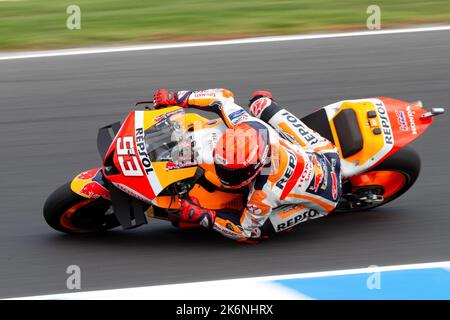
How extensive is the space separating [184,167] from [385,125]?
1494 millimetres

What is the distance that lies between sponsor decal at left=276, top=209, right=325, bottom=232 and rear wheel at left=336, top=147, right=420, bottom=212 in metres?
0.44

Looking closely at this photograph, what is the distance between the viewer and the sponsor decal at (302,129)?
21.1 feet

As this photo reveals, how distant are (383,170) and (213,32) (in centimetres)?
418

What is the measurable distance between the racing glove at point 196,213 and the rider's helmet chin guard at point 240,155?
315mm

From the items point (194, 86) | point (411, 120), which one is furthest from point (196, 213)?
point (194, 86)

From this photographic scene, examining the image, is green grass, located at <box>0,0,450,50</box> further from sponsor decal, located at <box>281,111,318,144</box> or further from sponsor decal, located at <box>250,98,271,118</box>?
sponsor decal, located at <box>281,111,318,144</box>

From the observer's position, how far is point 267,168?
634 centimetres

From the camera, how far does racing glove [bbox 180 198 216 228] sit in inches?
238

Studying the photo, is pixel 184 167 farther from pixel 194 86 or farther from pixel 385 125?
pixel 194 86

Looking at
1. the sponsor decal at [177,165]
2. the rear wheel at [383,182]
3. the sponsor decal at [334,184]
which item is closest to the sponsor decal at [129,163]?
the sponsor decal at [177,165]

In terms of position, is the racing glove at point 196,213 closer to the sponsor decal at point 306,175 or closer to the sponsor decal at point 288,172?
the sponsor decal at point 288,172

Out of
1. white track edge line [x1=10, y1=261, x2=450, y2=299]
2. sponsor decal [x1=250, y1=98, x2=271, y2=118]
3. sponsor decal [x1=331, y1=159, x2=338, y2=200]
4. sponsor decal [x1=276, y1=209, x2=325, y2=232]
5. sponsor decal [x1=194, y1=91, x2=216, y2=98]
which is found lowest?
white track edge line [x1=10, y1=261, x2=450, y2=299]

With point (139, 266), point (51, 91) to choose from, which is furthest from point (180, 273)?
point (51, 91)

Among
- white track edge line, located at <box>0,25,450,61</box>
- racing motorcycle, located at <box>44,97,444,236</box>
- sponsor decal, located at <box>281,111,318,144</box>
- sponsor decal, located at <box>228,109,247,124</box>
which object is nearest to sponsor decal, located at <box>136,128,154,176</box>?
racing motorcycle, located at <box>44,97,444,236</box>
